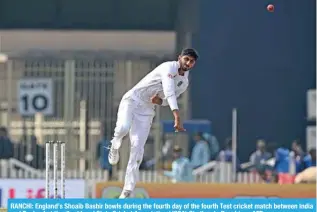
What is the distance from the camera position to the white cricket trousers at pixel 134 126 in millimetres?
15086

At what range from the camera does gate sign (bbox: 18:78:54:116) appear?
26906mm

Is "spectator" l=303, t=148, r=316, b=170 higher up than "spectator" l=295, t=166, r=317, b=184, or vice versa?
"spectator" l=303, t=148, r=316, b=170

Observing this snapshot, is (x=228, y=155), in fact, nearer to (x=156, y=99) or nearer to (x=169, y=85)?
(x=156, y=99)

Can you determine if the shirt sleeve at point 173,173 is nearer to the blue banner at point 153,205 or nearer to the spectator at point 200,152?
the spectator at point 200,152

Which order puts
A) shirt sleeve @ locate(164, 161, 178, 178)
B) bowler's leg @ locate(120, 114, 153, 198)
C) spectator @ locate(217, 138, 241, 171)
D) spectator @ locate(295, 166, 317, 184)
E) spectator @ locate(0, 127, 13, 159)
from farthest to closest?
spectator @ locate(217, 138, 241, 171) < spectator @ locate(0, 127, 13, 159) < shirt sleeve @ locate(164, 161, 178, 178) < spectator @ locate(295, 166, 317, 184) < bowler's leg @ locate(120, 114, 153, 198)

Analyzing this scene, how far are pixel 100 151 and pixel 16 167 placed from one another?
2.37m

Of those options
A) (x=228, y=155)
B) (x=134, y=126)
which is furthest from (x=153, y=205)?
(x=228, y=155)

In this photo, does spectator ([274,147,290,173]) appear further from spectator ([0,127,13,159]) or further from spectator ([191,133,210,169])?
spectator ([0,127,13,159])

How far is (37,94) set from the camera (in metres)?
27.3

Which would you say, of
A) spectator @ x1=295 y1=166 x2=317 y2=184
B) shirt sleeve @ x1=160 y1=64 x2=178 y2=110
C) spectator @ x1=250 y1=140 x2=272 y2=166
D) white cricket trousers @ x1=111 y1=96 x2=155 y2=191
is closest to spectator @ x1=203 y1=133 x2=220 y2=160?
spectator @ x1=250 y1=140 x2=272 y2=166

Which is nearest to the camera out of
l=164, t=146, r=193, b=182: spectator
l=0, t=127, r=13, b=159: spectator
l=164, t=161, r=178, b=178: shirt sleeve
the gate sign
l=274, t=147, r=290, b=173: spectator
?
l=164, t=146, r=193, b=182: spectator

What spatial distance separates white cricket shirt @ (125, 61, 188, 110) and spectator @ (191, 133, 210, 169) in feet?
38.9

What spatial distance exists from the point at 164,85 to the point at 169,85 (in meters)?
0.09

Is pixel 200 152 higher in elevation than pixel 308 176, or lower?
higher
